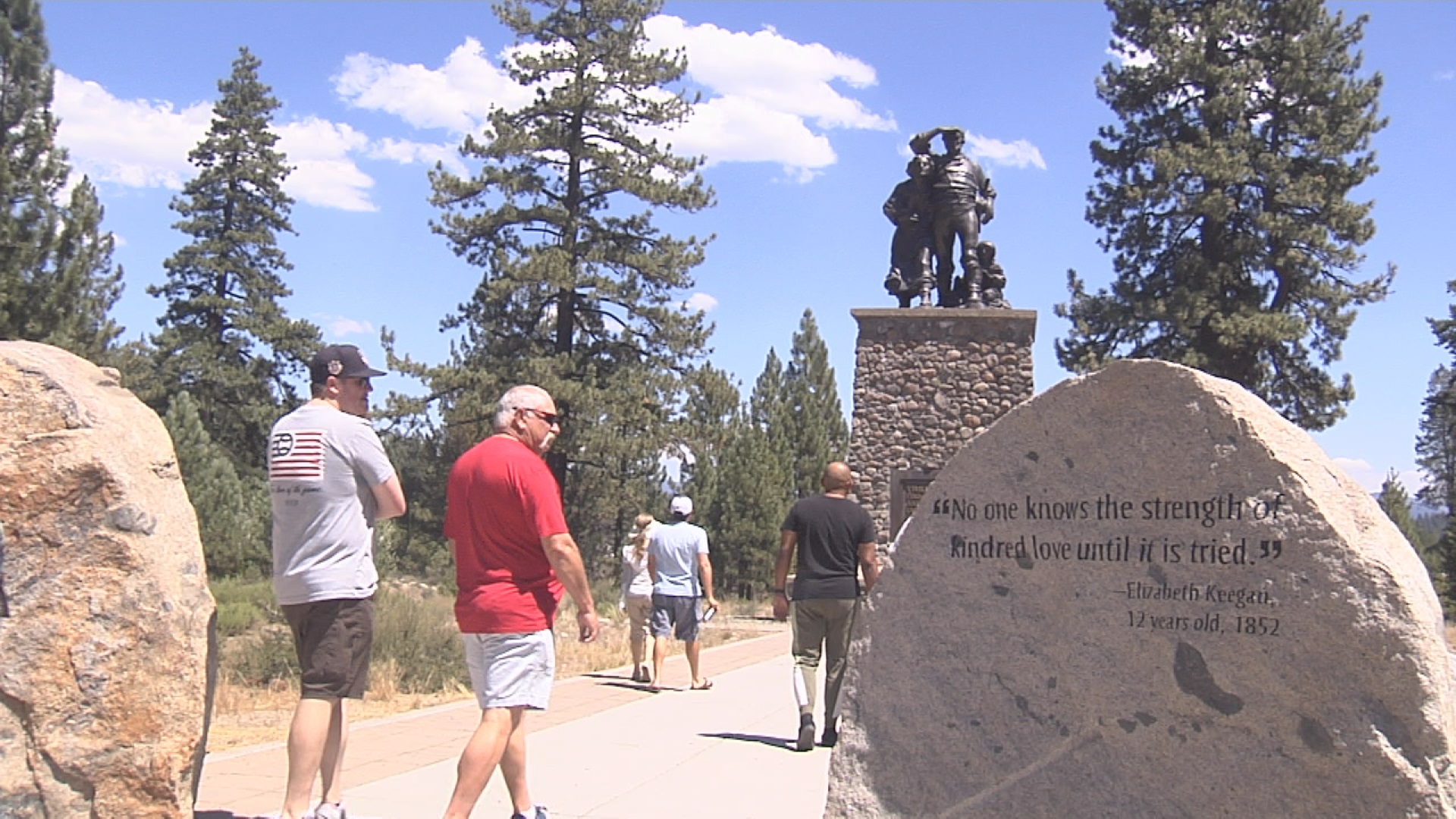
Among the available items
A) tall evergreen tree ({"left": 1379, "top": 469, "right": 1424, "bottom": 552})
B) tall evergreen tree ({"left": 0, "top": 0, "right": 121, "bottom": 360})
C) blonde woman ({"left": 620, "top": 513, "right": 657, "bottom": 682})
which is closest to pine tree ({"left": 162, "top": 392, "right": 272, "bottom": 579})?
tall evergreen tree ({"left": 0, "top": 0, "right": 121, "bottom": 360})

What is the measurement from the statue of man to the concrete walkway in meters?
7.81

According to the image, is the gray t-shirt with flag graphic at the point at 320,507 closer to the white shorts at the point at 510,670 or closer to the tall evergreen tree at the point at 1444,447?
the white shorts at the point at 510,670

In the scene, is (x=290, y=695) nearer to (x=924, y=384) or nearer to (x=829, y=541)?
(x=829, y=541)

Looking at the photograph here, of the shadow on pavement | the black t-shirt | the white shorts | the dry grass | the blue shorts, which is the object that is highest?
the black t-shirt

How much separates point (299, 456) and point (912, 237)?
41.3ft

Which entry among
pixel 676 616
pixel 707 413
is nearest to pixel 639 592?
pixel 676 616

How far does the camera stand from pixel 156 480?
4.40 metres

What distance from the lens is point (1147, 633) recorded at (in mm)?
4090

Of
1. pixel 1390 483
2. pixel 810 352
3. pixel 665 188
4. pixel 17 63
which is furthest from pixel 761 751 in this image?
pixel 810 352

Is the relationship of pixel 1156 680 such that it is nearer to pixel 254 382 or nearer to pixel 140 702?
pixel 140 702

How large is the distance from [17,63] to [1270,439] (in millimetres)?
19889

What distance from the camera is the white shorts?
4.56 meters

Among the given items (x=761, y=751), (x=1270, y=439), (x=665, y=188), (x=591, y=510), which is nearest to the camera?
(x=1270, y=439)

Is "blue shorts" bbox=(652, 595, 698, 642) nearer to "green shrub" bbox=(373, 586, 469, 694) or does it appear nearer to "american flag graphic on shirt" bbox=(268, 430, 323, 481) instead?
"green shrub" bbox=(373, 586, 469, 694)
